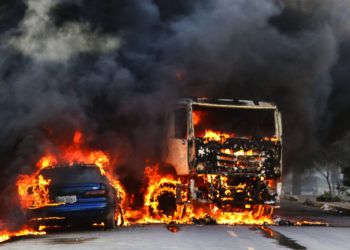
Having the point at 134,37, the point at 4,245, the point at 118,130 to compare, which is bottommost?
the point at 4,245

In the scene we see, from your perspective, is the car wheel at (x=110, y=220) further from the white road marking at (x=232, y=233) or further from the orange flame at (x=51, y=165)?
the white road marking at (x=232, y=233)

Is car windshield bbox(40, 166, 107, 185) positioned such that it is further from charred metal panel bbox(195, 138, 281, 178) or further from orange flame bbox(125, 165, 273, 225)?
charred metal panel bbox(195, 138, 281, 178)

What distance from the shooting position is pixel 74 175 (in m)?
13.6

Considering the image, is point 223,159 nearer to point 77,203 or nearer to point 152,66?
point 77,203

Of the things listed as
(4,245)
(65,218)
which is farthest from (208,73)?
(4,245)

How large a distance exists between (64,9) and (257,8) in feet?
23.8

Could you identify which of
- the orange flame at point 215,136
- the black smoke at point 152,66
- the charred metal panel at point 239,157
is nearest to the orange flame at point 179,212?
the charred metal panel at point 239,157

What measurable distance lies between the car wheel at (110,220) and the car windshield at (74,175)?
72 cm

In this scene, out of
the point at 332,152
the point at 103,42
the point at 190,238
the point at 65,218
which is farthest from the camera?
the point at 332,152

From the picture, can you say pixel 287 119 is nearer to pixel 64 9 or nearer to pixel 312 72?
pixel 312 72

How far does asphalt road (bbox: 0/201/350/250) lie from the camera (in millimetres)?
A: 10766

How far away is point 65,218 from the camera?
12914 mm

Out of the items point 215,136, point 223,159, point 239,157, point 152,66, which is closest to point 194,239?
point 223,159

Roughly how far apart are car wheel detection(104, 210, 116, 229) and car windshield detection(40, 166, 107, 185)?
72 cm
